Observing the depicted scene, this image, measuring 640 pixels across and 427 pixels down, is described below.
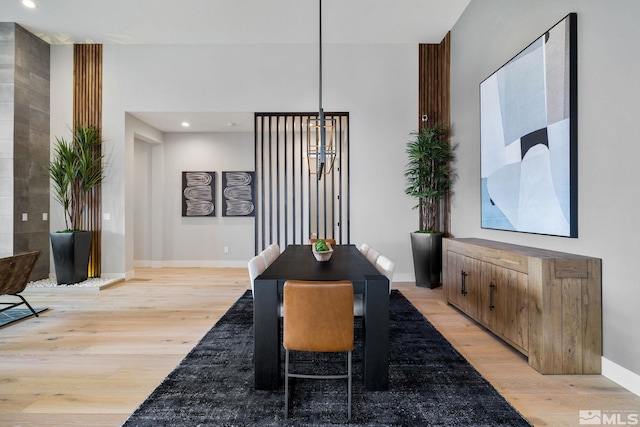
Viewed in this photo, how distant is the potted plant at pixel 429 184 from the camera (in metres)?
4.67

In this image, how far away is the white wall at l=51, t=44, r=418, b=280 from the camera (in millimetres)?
5125

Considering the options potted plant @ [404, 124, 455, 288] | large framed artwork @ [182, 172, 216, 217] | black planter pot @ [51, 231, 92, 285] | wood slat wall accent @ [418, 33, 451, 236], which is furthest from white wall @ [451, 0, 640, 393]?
black planter pot @ [51, 231, 92, 285]

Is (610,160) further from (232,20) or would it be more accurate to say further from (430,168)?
(232,20)

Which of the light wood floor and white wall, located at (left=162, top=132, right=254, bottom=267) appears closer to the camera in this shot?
the light wood floor

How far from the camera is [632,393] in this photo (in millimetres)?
1970

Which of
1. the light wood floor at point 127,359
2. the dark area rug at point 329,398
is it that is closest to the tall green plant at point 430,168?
the light wood floor at point 127,359

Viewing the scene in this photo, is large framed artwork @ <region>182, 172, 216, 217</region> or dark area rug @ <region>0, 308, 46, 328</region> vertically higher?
large framed artwork @ <region>182, 172, 216, 217</region>

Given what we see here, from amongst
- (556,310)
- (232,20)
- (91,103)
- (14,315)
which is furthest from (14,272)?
(556,310)

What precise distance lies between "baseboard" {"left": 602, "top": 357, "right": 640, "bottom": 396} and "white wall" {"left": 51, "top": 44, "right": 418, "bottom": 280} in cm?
302

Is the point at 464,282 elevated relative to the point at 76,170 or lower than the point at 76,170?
lower

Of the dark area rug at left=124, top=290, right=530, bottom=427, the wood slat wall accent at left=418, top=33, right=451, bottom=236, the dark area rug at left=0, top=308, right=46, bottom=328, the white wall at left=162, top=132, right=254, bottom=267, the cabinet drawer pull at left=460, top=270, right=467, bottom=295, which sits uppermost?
the wood slat wall accent at left=418, top=33, right=451, bottom=236

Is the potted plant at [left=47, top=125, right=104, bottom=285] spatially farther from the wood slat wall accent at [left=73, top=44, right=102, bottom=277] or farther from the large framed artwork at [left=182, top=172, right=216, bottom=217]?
the large framed artwork at [left=182, top=172, right=216, bottom=217]

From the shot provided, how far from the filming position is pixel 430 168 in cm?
480

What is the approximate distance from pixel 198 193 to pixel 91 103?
2.30m
